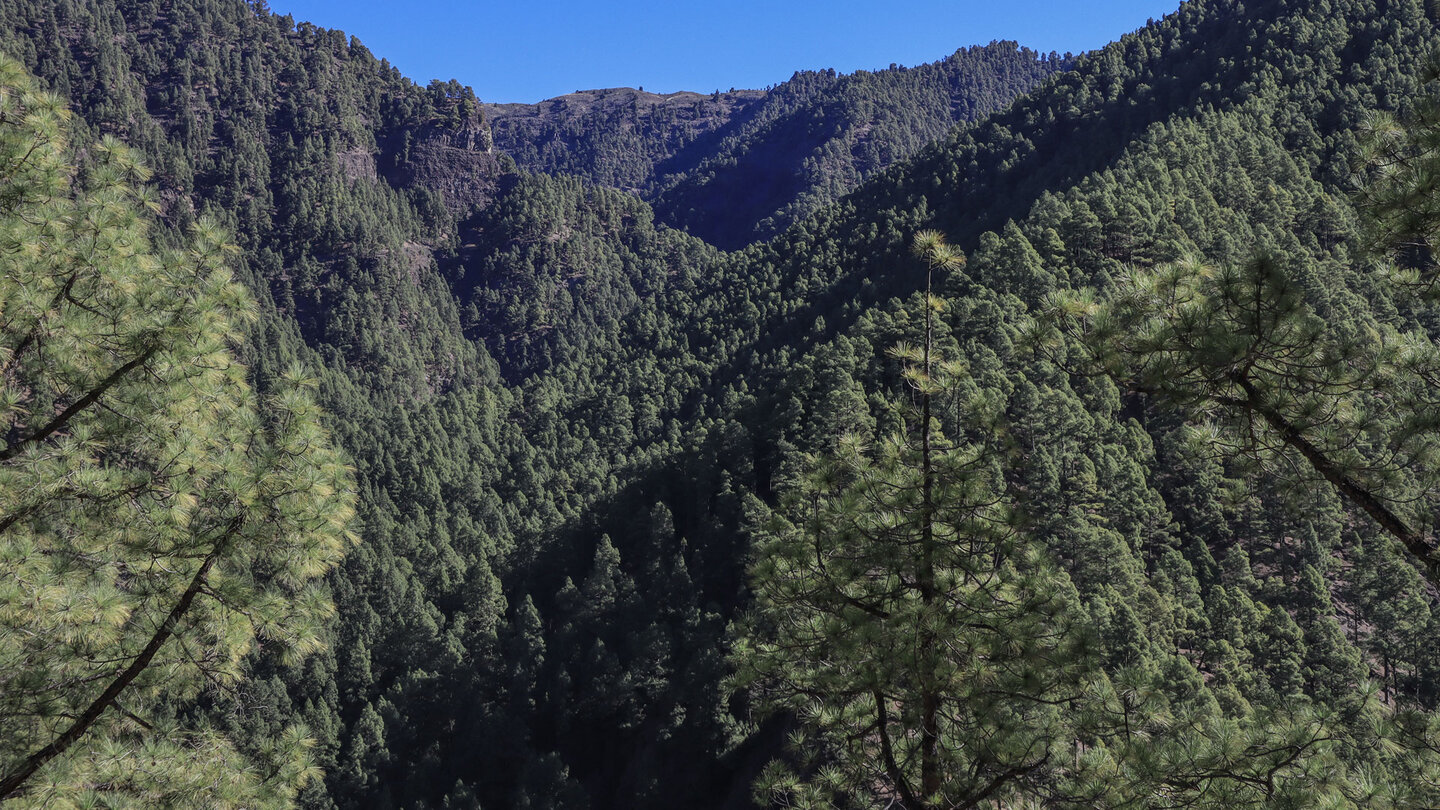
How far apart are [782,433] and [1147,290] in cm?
4111

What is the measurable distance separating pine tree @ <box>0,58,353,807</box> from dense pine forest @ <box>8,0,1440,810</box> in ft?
0.13

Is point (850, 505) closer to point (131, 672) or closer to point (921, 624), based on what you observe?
point (921, 624)

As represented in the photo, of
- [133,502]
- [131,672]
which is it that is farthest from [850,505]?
[133,502]

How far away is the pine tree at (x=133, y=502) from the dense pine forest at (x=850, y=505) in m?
0.04

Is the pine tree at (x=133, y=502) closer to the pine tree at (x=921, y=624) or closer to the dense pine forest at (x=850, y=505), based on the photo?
the dense pine forest at (x=850, y=505)

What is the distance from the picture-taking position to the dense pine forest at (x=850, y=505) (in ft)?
22.9

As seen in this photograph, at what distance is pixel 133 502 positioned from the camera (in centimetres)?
774

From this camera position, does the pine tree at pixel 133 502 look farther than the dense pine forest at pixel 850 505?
Yes

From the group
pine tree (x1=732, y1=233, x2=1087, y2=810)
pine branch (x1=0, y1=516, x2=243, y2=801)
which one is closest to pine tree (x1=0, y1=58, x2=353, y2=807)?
pine branch (x1=0, y1=516, x2=243, y2=801)

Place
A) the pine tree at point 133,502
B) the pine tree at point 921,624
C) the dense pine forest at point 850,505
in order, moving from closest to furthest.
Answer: the dense pine forest at point 850,505 → the pine tree at point 133,502 → the pine tree at point 921,624

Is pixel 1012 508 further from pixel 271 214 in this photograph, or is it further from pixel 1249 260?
pixel 271 214

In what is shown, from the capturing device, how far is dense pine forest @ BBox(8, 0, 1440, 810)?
697cm

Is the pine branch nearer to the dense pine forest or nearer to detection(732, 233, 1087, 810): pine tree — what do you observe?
the dense pine forest

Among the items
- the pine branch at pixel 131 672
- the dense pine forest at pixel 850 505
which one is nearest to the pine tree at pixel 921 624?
the dense pine forest at pixel 850 505
